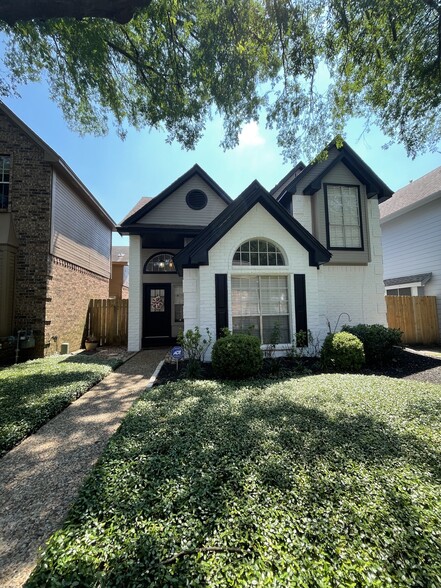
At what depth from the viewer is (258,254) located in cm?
876

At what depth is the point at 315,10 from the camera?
6.83m

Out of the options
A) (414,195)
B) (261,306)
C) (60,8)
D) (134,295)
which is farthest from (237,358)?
(414,195)

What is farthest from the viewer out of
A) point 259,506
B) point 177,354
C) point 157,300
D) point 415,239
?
point 415,239

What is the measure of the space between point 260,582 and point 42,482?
2.61 meters

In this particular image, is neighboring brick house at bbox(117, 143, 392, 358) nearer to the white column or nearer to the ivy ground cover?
the white column

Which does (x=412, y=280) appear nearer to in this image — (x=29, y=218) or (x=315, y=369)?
(x=315, y=369)

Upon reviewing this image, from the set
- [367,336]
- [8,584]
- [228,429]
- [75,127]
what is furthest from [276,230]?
[8,584]

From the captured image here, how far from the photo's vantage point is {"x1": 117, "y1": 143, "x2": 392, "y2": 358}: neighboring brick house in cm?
838

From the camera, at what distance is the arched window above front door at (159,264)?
13312mm

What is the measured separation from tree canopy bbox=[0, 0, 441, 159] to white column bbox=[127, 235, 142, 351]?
15.5 ft

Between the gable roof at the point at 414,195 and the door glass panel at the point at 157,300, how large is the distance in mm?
13621

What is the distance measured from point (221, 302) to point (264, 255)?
7.24ft

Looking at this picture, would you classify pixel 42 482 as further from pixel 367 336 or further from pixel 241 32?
pixel 241 32

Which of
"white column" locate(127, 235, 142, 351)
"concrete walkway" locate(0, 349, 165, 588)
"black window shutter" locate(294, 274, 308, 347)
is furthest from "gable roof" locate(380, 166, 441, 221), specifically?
"concrete walkway" locate(0, 349, 165, 588)
